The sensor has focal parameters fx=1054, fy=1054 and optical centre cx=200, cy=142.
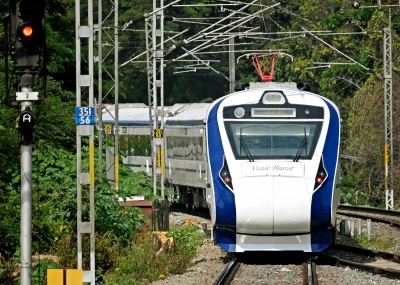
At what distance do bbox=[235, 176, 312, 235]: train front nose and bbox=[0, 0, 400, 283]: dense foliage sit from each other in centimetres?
225

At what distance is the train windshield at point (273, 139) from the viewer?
57.8 ft

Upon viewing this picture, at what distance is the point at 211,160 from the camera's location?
703 inches

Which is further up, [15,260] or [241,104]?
[241,104]

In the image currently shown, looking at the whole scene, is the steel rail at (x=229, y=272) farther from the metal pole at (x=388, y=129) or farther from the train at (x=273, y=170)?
the metal pole at (x=388, y=129)

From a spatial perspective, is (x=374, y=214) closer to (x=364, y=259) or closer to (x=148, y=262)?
(x=364, y=259)

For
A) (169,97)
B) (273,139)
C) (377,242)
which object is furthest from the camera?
(169,97)

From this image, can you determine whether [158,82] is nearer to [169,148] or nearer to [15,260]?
[169,148]

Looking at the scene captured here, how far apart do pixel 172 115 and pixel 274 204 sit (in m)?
19.5

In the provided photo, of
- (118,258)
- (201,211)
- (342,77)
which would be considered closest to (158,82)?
(201,211)

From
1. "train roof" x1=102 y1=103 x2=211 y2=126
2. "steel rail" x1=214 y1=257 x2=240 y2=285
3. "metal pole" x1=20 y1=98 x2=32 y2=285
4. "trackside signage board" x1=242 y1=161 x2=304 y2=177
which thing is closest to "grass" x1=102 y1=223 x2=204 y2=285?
"steel rail" x1=214 y1=257 x2=240 y2=285

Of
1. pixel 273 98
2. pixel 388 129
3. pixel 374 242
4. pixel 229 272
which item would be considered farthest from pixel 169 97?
pixel 229 272

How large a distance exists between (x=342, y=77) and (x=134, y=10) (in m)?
21.3

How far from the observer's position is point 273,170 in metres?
17.3

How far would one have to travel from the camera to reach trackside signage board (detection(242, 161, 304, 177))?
56.6 feet
